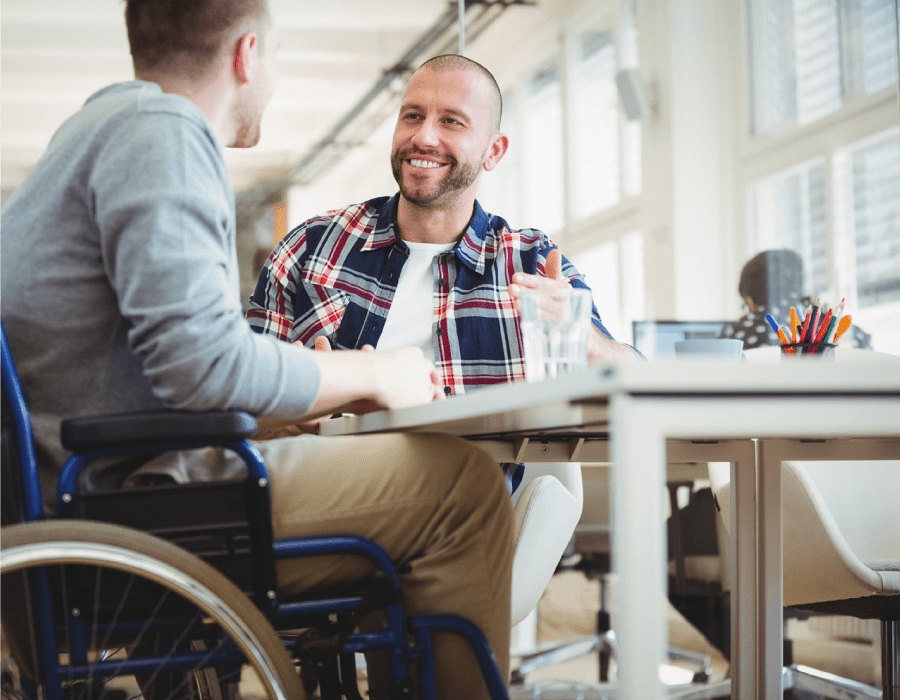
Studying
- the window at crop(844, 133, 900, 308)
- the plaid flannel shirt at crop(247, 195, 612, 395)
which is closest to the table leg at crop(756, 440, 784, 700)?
the plaid flannel shirt at crop(247, 195, 612, 395)

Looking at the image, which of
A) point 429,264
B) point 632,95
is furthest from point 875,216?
point 429,264

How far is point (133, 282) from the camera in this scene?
0.99 metres

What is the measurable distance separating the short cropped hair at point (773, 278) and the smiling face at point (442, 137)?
227cm

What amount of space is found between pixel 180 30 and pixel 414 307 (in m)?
0.88

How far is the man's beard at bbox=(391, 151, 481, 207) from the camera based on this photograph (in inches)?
83.9

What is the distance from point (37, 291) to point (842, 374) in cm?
77

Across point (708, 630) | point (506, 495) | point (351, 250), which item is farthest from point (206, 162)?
point (708, 630)

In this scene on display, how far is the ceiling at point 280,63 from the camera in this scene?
6.88 metres

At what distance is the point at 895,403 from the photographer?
Answer: 0.77 m

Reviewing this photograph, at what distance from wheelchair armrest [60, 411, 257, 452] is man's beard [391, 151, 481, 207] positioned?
3.88 ft

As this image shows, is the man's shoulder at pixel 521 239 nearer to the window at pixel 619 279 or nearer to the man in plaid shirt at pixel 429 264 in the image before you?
the man in plaid shirt at pixel 429 264

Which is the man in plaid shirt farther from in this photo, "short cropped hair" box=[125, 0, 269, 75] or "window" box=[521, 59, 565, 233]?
"window" box=[521, 59, 565, 233]

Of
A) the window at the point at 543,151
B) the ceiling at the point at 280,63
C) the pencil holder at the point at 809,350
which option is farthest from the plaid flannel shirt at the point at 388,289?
the window at the point at 543,151

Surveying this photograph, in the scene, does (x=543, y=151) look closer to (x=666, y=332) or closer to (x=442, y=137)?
(x=666, y=332)
